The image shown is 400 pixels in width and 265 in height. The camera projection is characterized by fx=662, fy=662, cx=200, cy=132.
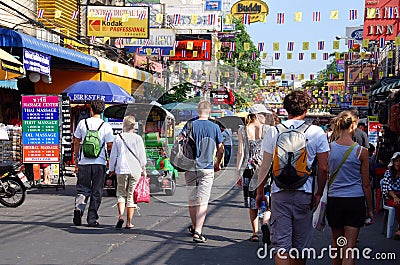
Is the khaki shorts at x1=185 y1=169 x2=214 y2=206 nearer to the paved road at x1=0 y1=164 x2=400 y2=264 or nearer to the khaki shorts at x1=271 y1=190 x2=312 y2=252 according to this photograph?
the paved road at x1=0 y1=164 x2=400 y2=264

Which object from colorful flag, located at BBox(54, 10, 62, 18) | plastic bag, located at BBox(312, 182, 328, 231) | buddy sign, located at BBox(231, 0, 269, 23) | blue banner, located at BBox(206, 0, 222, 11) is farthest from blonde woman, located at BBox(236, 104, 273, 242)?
blue banner, located at BBox(206, 0, 222, 11)

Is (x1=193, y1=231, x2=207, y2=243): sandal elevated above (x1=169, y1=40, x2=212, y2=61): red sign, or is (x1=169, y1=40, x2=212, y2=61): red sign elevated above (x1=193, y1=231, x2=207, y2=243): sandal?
(x1=169, y1=40, x2=212, y2=61): red sign

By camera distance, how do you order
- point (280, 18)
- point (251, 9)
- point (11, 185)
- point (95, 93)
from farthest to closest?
point (251, 9) → point (280, 18) → point (95, 93) → point (11, 185)

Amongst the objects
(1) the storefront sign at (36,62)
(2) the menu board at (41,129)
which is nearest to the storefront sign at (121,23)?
(1) the storefront sign at (36,62)

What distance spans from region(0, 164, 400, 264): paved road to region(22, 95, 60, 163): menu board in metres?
2.79

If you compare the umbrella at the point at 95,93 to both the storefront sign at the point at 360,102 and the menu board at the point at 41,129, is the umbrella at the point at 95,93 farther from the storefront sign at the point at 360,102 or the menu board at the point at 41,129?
the storefront sign at the point at 360,102

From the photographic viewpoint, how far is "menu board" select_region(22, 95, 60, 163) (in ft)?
53.5

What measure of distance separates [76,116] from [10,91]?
292 cm

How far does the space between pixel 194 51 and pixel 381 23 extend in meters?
12.5

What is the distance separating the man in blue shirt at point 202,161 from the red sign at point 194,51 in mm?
26717

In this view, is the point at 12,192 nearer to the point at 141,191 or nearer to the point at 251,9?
the point at 141,191

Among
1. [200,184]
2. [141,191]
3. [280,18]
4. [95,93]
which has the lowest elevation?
[141,191]

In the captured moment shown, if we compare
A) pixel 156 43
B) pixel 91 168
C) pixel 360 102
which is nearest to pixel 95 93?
pixel 91 168

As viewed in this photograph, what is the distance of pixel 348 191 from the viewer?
22.1ft
